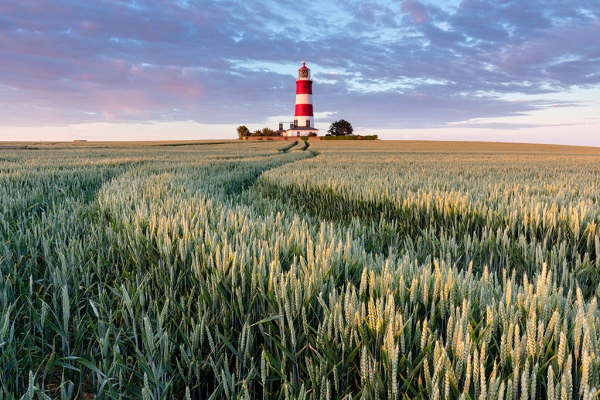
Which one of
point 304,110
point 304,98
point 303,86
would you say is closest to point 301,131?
point 304,110

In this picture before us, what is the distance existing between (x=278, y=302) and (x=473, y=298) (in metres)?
0.75

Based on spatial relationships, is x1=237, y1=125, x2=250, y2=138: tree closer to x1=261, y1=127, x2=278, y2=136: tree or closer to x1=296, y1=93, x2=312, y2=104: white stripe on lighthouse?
x1=261, y1=127, x2=278, y2=136: tree

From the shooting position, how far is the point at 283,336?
141cm

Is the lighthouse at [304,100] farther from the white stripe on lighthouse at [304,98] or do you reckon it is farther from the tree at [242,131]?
the tree at [242,131]

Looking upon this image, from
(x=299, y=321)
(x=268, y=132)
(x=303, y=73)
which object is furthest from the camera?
(x=268, y=132)

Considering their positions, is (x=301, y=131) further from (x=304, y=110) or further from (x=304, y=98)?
(x=304, y=98)

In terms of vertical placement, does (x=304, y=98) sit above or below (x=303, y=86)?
below

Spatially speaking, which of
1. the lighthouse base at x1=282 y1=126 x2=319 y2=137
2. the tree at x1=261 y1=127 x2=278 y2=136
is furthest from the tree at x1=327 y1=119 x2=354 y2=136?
the tree at x1=261 y1=127 x2=278 y2=136

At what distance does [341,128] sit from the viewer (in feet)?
261

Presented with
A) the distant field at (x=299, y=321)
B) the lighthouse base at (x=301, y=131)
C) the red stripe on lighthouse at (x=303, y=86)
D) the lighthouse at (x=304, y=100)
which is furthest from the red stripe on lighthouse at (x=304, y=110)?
the distant field at (x=299, y=321)

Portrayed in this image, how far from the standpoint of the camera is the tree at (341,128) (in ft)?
260

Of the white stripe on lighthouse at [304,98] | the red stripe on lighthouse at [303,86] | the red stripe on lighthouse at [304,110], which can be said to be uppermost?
the red stripe on lighthouse at [303,86]

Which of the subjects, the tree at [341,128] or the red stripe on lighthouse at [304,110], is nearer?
the red stripe on lighthouse at [304,110]

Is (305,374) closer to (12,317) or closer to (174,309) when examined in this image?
(174,309)
